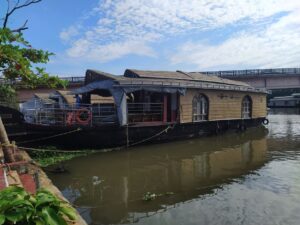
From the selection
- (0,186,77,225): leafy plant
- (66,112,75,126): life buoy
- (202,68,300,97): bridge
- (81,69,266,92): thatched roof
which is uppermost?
(202,68,300,97): bridge

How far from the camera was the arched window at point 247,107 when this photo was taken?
22431 mm

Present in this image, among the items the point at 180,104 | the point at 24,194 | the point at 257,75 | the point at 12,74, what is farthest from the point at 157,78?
the point at 257,75

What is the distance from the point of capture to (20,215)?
133 inches

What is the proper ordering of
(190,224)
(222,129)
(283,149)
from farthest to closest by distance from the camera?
(222,129)
(283,149)
(190,224)

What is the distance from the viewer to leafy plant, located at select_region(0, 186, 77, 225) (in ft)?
11.1

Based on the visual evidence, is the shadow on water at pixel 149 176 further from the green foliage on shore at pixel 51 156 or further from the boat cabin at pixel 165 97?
the boat cabin at pixel 165 97

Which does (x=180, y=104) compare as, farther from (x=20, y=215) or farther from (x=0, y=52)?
(x=20, y=215)

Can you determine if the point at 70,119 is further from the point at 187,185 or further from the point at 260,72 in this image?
the point at 260,72

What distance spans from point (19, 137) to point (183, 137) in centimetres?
780

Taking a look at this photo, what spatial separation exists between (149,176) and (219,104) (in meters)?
10.7

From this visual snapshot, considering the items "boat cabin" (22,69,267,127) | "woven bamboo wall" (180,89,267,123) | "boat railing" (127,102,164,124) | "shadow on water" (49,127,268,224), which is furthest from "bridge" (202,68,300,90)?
"shadow on water" (49,127,268,224)

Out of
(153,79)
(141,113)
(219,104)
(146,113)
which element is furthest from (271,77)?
(141,113)

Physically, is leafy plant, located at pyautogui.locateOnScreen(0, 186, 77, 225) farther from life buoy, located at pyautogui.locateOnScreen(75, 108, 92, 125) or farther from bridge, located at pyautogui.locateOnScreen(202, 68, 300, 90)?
bridge, located at pyautogui.locateOnScreen(202, 68, 300, 90)

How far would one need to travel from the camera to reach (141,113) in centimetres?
1661
